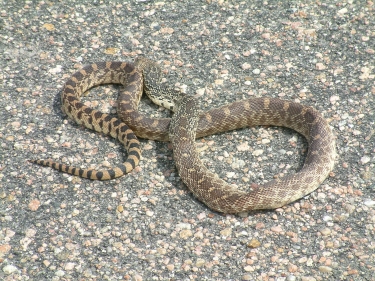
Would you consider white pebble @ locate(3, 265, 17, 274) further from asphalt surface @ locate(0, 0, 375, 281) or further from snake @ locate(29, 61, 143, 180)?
snake @ locate(29, 61, 143, 180)

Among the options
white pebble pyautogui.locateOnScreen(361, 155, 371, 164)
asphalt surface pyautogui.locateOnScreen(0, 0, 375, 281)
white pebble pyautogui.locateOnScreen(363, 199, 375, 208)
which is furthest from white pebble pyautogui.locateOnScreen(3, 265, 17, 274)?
white pebble pyautogui.locateOnScreen(361, 155, 371, 164)

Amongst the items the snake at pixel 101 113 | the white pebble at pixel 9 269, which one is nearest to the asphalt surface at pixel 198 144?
the white pebble at pixel 9 269

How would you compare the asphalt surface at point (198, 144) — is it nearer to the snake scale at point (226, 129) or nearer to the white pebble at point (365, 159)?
the white pebble at point (365, 159)

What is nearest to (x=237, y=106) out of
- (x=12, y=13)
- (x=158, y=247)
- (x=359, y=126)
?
(x=359, y=126)

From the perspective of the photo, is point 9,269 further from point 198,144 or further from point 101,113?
point 198,144

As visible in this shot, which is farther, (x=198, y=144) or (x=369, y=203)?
(x=198, y=144)

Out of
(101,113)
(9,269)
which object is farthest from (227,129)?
(9,269)

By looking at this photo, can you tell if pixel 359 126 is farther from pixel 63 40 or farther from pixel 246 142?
pixel 63 40

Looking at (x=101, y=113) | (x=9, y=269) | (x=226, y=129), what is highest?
(x=226, y=129)
